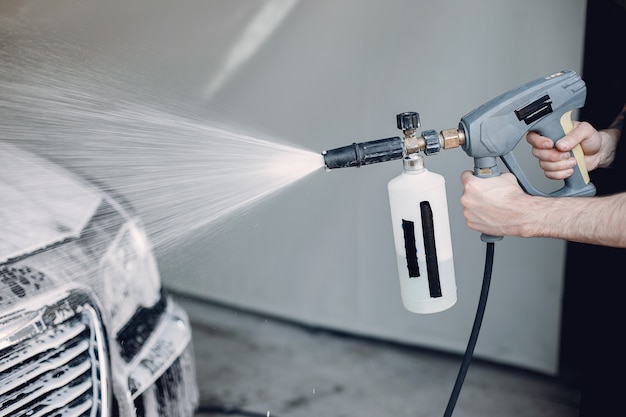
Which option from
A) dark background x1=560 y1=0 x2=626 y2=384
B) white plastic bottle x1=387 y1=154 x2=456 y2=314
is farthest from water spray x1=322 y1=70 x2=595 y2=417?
dark background x1=560 y1=0 x2=626 y2=384

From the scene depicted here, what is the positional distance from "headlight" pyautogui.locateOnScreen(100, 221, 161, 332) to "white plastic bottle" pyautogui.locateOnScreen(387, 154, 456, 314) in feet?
2.85

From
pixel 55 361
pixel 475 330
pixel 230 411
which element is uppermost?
pixel 55 361

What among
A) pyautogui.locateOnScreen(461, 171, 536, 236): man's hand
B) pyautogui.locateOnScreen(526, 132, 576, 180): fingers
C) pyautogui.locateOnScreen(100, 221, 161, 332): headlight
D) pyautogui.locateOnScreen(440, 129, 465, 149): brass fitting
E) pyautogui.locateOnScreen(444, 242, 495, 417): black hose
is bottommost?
pyautogui.locateOnScreen(444, 242, 495, 417): black hose

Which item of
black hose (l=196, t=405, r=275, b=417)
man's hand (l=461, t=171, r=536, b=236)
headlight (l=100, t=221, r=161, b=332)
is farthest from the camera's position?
black hose (l=196, t=405, r=275, b=417)

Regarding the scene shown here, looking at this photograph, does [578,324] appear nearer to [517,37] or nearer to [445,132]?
[517,37]

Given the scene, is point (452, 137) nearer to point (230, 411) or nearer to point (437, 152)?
point (437, 152)

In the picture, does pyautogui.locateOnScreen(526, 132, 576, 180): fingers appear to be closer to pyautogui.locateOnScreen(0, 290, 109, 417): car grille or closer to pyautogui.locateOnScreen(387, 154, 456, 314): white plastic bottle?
pyautogui.locateOnScreen(387, 154, 456, 314): white plastic bottle

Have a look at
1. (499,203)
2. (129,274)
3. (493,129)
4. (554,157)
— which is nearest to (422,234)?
(499,203)

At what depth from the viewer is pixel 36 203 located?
5.77 feet

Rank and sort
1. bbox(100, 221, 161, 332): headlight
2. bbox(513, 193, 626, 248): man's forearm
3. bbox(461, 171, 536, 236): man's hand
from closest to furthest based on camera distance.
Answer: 1. bbox(513, 193, 626, 248): man's forearm
2. bbox(461, 171, 536, 236): man's hand
3. bbox(100, 221, 161, 332): headlight

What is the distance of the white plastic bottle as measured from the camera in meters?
1.53

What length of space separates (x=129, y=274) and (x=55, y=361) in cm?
40

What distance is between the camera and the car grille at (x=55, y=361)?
1431 millimetres

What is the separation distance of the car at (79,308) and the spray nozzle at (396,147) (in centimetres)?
82
